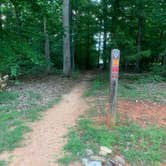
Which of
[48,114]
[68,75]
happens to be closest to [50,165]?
[48,114]

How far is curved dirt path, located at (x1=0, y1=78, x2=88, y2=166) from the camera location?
12.9 feet

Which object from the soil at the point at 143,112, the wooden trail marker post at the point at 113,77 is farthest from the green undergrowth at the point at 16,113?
the soil at the point at 143,112

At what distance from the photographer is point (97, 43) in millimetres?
25672

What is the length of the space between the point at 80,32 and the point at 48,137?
717 inches

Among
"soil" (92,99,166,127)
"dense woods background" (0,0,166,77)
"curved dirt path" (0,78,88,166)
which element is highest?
"dense woods background" (0,0,166,77)

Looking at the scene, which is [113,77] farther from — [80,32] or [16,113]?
[80,32]

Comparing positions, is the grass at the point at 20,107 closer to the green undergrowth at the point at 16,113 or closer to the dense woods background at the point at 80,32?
the green undergrowth at the point at 16,113

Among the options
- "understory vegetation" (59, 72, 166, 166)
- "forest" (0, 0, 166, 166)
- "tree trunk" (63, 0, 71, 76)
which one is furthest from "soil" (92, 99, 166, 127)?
"tree trunk" (63, 0, 71, 76)

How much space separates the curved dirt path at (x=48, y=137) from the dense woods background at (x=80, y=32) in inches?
123

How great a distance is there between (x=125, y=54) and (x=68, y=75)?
12.4 ft

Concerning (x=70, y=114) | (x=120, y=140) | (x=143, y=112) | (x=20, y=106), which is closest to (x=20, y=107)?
(x=20, y=106)

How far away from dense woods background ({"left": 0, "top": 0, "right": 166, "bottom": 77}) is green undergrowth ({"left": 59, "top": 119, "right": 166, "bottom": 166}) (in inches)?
185

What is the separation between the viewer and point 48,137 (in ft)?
15.5

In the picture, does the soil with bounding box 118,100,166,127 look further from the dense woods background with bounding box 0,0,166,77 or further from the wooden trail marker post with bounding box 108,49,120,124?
the dense woods background with bounding box 0,0,166,77
